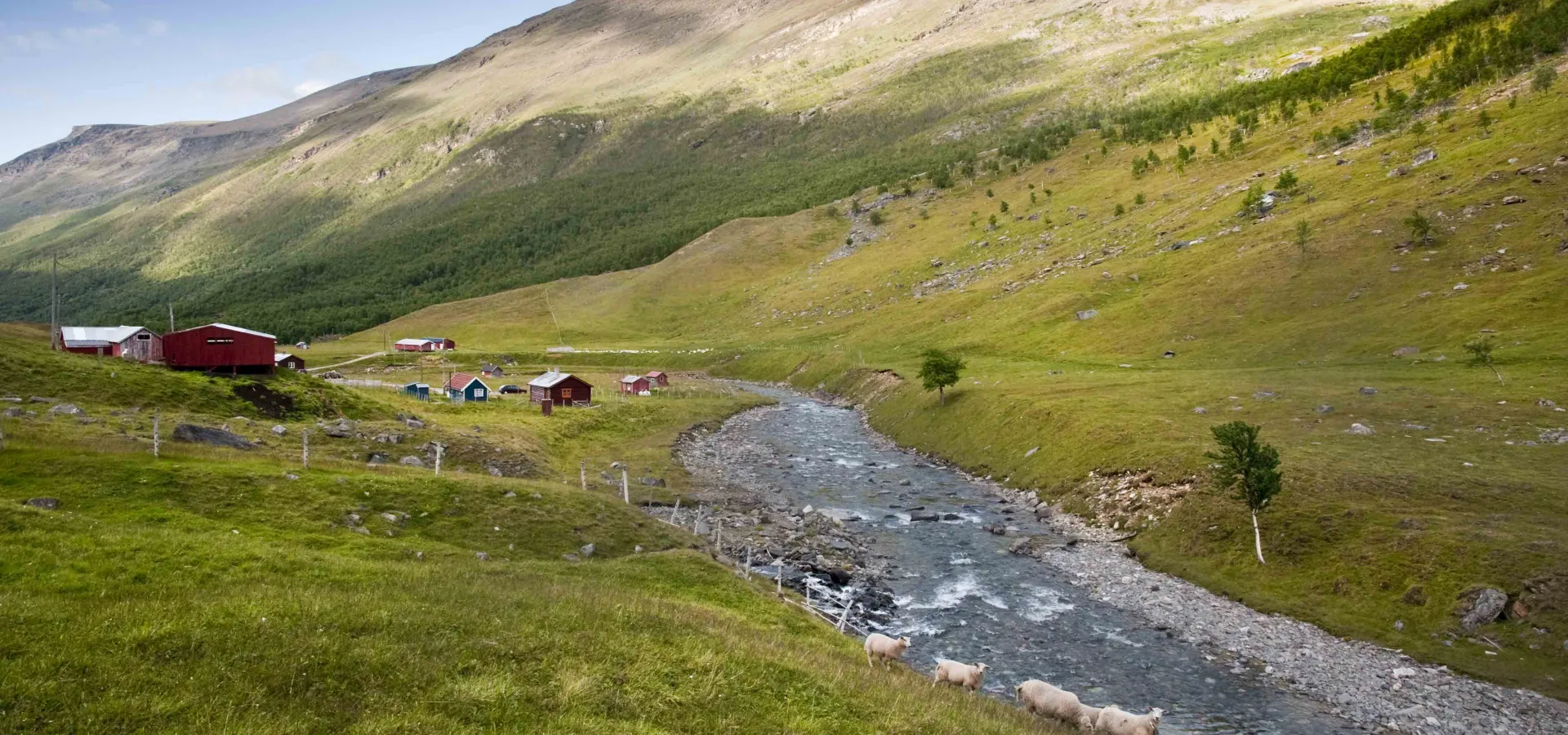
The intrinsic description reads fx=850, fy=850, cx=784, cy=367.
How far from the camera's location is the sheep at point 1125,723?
24.2m

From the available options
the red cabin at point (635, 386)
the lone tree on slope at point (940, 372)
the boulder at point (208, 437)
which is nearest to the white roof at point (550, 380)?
the red cabin at point (635, 386)

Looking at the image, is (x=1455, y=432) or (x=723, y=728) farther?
(x=1455, y=432)

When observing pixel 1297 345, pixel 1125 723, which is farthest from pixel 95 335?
pixel 1297 345

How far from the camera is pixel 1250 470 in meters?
40.8

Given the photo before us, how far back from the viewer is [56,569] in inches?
842

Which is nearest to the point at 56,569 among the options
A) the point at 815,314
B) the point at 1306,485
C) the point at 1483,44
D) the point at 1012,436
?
the point at 1306,485

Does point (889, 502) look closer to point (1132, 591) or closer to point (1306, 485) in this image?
point (1132, 591)

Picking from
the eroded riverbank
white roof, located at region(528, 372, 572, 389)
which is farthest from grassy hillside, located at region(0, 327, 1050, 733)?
white roof, located at region(528, 372, 572, 389)

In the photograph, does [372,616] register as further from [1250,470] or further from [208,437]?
[1250,470]

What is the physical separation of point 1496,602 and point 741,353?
130m

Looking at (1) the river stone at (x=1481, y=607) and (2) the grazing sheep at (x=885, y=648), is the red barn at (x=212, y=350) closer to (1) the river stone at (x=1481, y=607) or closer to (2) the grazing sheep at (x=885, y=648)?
(2) the grazing sheep at (x=885, y=648)

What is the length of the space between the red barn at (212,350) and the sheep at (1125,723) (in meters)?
72.3

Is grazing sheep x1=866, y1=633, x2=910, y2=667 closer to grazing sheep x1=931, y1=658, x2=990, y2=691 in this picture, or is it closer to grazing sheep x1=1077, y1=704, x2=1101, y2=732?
grazing sheep x1=931, y1=658, x2=990, y2=691

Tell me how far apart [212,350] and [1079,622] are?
72.3 meters
